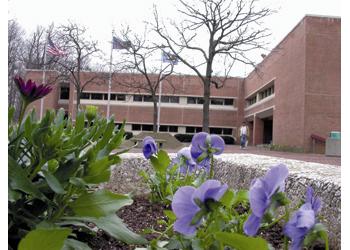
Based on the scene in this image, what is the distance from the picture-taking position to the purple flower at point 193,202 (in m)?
0.66

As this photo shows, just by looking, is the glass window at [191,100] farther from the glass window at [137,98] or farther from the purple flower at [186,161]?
the purple flower at [186,161]

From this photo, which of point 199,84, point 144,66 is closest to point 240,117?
point 199,84

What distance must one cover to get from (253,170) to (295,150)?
18285 mm

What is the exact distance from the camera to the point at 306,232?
57 cm

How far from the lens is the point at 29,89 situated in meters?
1.01

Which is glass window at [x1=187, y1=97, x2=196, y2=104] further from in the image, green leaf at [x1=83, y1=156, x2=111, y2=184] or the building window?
green leaf at [x1=83, y1=156, x2=111, y2=184]

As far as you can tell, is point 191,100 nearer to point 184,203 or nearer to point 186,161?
point 186,161

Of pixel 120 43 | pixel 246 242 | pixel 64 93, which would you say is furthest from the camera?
pixel 64 93

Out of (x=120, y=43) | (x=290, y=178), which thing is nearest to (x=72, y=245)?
(x=290, y=178)

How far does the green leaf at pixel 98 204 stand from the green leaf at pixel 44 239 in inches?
15.4

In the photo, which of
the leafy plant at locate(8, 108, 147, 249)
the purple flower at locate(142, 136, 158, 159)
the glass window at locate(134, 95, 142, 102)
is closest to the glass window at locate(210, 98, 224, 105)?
the glass window at locate(134, 95, 142, 102)

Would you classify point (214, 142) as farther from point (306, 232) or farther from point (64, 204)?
point (306, 232)

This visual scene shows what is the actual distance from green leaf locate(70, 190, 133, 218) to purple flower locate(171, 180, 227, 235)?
0.44 metres

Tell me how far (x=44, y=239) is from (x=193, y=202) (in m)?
0.27
